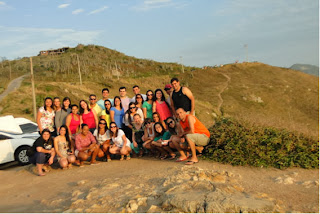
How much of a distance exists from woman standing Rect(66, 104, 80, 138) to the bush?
341cm

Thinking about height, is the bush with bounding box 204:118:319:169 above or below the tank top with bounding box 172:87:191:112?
below

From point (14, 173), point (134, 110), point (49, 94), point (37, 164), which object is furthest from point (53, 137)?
point (49, 94)

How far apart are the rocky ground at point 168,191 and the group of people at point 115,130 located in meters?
0.64

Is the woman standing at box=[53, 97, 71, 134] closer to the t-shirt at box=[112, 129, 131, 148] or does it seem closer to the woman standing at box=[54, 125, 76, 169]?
the woman standing at box=[54, 125, 76, 169]

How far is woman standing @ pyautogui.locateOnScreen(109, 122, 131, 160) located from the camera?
7988 millimetres

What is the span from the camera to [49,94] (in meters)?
31.2

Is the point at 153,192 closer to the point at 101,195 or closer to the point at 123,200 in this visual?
the point at 123,200

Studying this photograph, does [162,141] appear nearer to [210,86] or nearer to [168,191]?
[168,191]

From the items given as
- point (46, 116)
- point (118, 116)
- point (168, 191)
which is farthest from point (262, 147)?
point (46, 116)

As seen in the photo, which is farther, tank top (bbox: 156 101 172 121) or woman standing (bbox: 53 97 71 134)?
woman standing (bbox: 53 97 71 134)

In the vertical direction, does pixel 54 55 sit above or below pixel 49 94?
above

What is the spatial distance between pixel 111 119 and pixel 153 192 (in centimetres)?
391

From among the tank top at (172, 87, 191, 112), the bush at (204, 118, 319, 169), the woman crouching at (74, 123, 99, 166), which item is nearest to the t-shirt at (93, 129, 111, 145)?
the woman crouching at (74, 123, 99, 166)

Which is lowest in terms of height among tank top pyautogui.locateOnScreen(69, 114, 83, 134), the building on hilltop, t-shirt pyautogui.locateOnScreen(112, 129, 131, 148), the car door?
the car door
